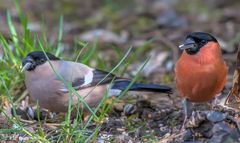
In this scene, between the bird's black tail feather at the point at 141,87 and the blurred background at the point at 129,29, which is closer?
the bird's black tail feather at the point at 141,87

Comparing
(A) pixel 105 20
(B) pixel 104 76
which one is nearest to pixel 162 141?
(B) pixel 104 76

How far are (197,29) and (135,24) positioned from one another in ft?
2.45

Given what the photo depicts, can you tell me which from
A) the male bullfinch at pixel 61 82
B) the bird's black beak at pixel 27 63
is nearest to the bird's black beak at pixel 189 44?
the male bullfinch at pixel 61 82

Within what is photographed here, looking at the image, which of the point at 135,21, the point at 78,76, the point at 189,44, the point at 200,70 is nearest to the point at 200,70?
the point at 200,70

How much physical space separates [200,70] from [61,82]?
3.12 feet

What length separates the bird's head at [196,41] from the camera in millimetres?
4219

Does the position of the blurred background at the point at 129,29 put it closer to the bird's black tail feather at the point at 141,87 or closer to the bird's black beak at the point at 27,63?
the bird's black tail feather at the point at 141,87

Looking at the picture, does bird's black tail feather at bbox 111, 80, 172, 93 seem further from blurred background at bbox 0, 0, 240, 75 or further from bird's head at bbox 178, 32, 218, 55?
blurred background at bbox 0, 0, 240, 75

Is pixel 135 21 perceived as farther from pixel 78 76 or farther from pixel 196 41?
pixel 196 41

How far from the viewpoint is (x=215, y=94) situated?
4230mm

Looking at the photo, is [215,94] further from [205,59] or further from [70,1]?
[70,1]

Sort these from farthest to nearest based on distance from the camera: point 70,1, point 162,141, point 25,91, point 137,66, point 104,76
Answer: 1. point 70,1
2. point 137,66
3. point 25,91
4. point 104,76
5. point 162,141

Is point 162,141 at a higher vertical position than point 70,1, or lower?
lower

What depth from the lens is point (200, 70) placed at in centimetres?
413
